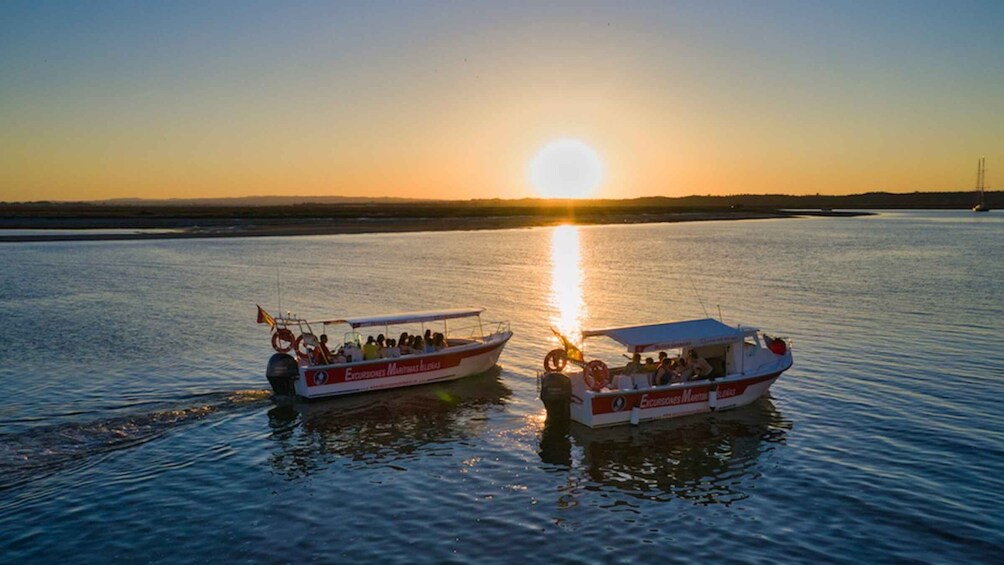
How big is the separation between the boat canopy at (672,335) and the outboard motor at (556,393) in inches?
87.5

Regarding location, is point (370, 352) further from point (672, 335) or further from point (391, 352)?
point (672, 335)

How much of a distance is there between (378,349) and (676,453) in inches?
472

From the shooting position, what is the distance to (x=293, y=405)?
2606 centimetres

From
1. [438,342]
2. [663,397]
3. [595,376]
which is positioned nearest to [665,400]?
[663,397]

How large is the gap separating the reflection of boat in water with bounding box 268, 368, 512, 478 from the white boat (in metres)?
3.04

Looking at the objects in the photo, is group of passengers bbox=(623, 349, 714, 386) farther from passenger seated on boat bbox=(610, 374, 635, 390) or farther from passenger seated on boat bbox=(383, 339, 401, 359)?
passenger seated on boat bbox=(383, 339, 401, 359)

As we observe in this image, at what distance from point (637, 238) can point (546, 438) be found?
94.7 meters

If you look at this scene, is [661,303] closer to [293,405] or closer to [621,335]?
[621,335]

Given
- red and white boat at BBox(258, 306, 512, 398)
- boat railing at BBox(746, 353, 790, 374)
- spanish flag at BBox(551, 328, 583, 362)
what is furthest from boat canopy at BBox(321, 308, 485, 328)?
boat railing at BBox(746, 353, 790, 374)

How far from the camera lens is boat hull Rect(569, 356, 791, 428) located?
23375mm

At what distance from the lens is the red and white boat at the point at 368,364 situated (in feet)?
86.1

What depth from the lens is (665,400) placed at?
24.0 meters

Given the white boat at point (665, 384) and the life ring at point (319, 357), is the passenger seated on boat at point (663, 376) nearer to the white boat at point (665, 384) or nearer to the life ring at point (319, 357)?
the white boat at point (665, 384)

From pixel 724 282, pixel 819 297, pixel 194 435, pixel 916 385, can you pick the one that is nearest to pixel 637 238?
pixel 724 282
